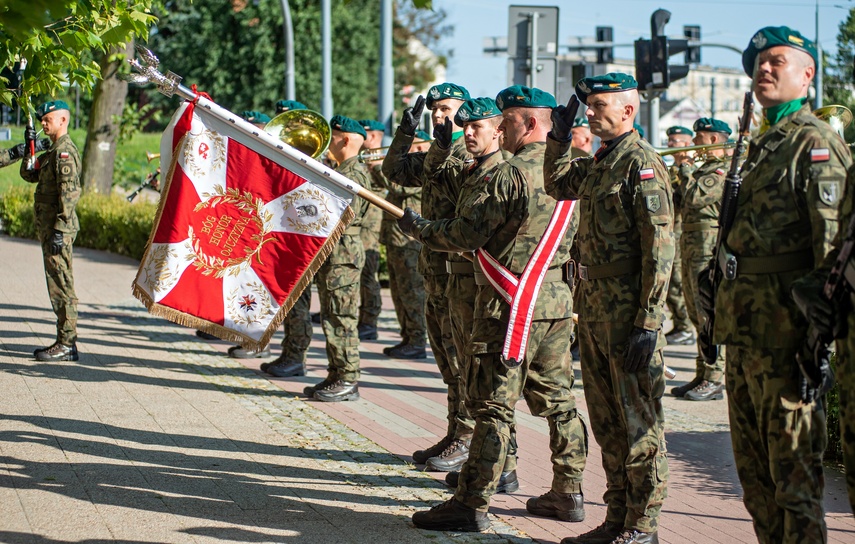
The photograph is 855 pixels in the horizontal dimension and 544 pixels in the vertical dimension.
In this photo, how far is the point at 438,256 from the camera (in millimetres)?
6750

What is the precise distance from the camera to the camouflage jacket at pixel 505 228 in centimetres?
517

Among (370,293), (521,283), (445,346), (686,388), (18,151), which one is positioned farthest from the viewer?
(370,293)

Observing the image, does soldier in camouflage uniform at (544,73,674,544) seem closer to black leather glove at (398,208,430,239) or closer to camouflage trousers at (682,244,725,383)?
black leather glove at (398,208,430,239)

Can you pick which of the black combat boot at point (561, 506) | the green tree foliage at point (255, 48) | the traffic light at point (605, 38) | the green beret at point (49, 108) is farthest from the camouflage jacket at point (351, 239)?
the green tree foliage at point (255, 48)

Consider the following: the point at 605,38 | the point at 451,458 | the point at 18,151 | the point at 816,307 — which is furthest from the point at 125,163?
the point at 816,307

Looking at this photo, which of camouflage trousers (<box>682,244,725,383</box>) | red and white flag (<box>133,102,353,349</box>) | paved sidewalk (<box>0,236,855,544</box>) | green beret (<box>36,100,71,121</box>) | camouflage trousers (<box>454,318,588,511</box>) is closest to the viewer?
camouflage trousers (<box>454,318,588,511</box>)

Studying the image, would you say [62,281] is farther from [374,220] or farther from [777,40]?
[777,40]

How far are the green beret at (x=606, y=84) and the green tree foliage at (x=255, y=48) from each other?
33824 millimetres

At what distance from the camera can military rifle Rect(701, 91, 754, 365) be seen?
3979mm

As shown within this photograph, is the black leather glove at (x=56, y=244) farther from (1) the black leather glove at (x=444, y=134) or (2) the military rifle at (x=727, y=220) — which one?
(2) the military rifle at (x=727, y=220)

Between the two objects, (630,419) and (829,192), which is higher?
(829,192)

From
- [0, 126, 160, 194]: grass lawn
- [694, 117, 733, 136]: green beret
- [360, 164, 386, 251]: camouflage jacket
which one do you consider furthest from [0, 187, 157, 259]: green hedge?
[694, 117, 733, 136]: green beret

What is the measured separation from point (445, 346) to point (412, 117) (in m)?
1.56

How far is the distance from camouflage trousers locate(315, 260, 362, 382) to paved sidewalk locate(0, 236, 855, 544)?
341mm
